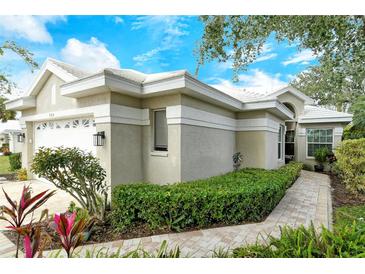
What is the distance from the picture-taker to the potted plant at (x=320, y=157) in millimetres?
12794

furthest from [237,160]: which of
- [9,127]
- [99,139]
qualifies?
[9,127]

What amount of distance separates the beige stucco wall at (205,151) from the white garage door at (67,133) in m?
3.26

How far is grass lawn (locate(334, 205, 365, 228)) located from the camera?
4879mm

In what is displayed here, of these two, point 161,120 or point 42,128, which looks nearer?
point 161,120

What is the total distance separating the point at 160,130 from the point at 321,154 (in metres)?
11.7

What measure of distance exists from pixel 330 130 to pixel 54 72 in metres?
16.0

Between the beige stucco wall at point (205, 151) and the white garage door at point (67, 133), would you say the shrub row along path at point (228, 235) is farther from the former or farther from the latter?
the white garage door at point (67, 133)

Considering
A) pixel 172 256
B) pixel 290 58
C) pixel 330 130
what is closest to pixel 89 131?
pixel 172 256

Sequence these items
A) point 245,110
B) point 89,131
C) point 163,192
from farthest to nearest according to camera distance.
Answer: point 245,110 → point 89,131 → point 163,192

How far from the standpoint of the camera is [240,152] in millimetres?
9484

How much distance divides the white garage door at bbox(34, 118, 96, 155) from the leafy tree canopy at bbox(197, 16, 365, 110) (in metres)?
4.58

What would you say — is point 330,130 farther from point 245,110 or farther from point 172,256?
point 172,256

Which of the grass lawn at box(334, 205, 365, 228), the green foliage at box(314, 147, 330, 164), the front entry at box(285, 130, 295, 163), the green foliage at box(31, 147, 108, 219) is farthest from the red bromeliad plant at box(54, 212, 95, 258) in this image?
the front entry at box(285, 130, 295, 163)

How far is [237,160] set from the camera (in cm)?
926
